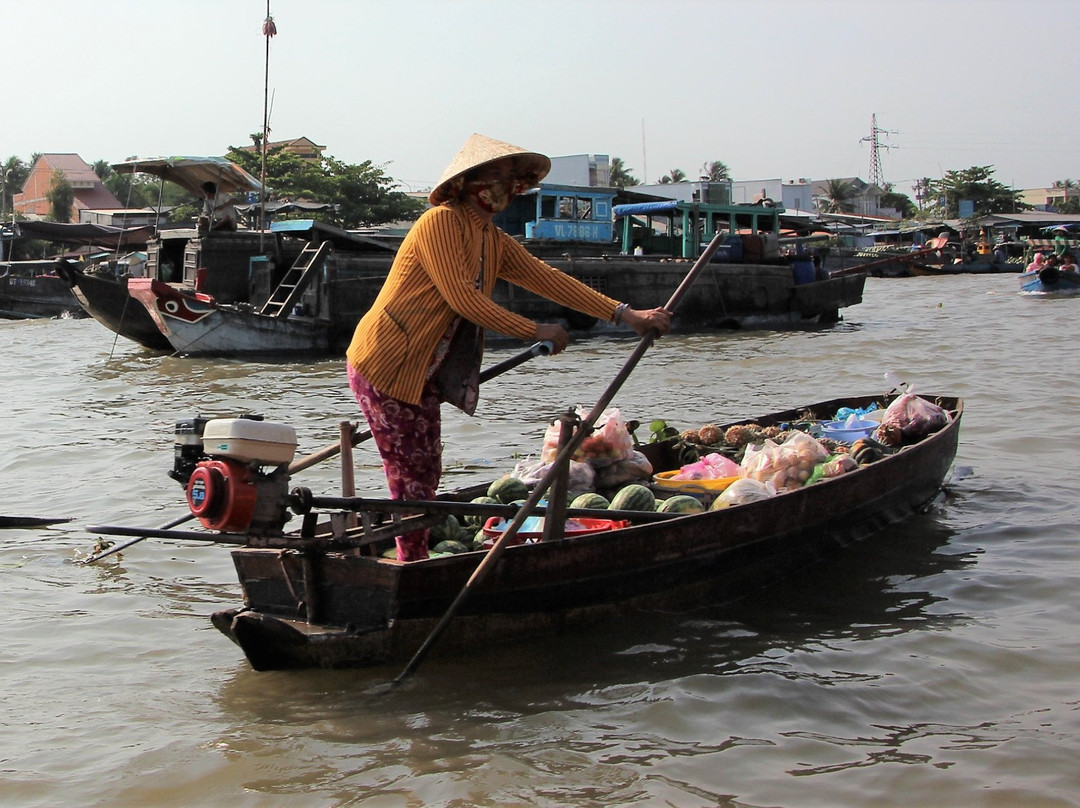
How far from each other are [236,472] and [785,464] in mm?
2692

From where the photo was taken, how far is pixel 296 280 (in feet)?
51.4

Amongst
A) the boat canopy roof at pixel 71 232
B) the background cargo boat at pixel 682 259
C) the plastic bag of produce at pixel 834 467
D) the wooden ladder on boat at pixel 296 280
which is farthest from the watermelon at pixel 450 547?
the boat canopy roof at pixel 71 232

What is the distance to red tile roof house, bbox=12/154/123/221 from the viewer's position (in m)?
50.6

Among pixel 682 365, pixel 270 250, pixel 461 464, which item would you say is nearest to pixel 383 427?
pixel 461 464

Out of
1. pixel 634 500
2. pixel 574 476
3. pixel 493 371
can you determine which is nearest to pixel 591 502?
pixel 634 500

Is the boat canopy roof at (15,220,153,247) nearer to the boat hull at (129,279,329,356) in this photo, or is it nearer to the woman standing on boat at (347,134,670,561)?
the boat hull at (129,279,329,356)

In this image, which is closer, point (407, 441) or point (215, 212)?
point (407, 441)

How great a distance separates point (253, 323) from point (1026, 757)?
12.6 metres

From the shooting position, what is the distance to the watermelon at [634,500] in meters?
4.50

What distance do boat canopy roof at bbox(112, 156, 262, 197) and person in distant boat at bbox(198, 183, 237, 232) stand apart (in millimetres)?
120

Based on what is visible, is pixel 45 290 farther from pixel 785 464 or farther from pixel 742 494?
pixel 742 494

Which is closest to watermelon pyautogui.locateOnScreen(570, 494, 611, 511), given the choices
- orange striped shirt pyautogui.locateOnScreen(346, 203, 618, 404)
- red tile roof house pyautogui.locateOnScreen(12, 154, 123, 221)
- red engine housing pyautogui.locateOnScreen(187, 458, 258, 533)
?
orange striped shirt pyautogui.locateOnScreen(346, 203, 618, 404)

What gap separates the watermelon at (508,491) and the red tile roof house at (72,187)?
164 feet

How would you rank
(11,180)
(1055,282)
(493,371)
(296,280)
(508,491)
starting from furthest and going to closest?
(11,180)
(1055,282)
(296,280)
(508,491)
(493,371)
